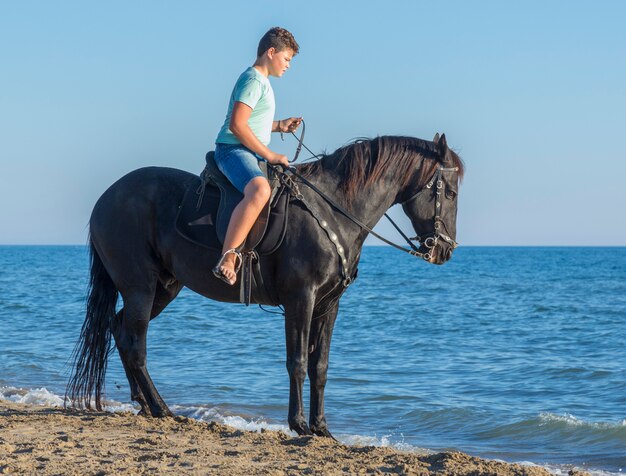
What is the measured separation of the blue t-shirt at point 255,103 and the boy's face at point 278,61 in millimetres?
89

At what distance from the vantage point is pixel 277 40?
19.2 feet

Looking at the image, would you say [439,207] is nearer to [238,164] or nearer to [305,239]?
[305,239]

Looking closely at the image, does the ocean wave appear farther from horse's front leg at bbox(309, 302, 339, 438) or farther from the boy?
the boy

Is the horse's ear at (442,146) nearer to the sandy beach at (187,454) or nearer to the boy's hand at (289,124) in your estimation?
the boy's hand at (289,124)

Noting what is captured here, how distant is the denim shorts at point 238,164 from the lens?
583cm

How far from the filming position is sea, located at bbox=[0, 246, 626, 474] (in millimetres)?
8352

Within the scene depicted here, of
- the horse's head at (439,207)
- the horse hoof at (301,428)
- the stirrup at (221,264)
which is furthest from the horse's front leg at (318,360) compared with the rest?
the horse's head at (439,207)

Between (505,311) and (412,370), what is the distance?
1199 centimetres

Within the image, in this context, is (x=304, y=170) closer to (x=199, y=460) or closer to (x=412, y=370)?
(x=199, y=460)

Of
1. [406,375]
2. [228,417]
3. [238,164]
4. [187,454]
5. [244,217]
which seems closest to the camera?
[187,454]

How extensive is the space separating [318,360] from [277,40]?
2314mm

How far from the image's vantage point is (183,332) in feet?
53.5

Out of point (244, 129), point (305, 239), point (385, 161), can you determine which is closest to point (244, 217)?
point (305, 239)

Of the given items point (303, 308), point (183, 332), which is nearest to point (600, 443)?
point (303, 308)
